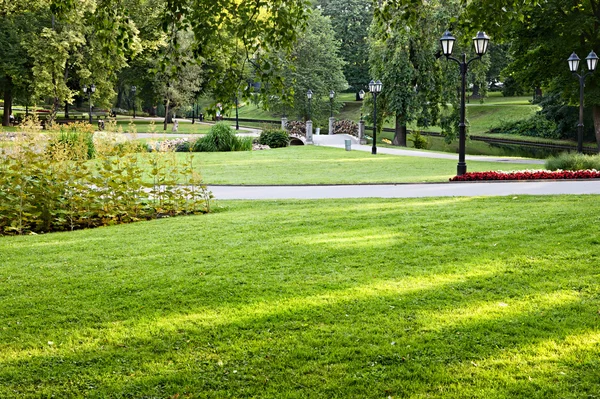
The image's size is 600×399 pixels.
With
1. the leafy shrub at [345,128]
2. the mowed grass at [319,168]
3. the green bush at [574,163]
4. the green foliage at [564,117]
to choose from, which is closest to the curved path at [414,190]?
the mowed grass at [319,168]

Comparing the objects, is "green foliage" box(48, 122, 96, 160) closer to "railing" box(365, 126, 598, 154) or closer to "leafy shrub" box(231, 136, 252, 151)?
"leafy shrub" box(231, 136, 252, 151)

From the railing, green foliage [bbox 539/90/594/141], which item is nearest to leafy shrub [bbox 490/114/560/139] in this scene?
green foliage [bbox 539/90/594/141]

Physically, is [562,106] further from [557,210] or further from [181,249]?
[181,249]

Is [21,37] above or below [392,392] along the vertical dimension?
above

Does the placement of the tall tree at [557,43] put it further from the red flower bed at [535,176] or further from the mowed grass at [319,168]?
the red flower bed at [535,176]

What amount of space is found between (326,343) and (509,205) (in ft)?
24.5

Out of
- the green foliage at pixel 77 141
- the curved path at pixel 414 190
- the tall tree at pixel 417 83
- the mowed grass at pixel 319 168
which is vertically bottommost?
the curved path at pixel 414 190

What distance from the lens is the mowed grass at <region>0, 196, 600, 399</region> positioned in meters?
3.99

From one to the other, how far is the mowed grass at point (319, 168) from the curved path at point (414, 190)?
150 cm

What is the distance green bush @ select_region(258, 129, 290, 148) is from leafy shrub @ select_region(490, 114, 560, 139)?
24547mm

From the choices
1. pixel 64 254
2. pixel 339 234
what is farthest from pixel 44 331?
pixel 339 234

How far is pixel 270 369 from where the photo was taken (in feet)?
13.6

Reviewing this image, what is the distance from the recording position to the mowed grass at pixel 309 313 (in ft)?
13.1

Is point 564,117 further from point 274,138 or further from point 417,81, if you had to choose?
point 274,138
